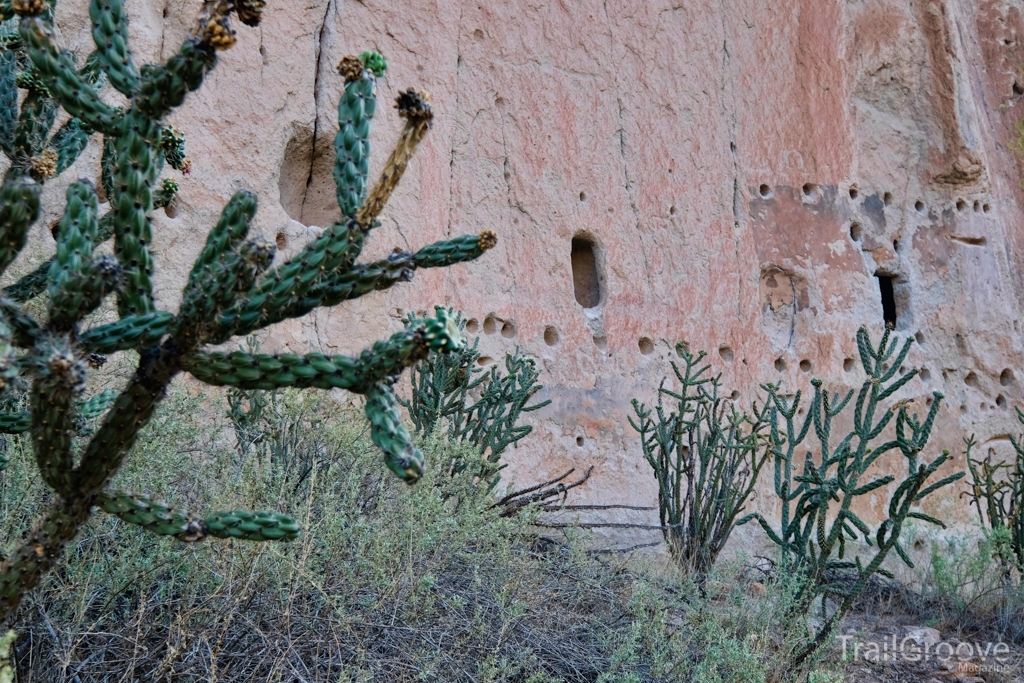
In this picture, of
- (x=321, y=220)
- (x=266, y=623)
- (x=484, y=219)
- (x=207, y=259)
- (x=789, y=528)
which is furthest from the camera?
(x=484, y=219)

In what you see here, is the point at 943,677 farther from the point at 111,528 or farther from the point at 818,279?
the point at 818,279

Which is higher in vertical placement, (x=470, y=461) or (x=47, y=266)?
(x=47, y=266)

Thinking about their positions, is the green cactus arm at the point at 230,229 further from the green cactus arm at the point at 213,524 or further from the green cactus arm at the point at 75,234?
the green cactus arm at the point at 213,524

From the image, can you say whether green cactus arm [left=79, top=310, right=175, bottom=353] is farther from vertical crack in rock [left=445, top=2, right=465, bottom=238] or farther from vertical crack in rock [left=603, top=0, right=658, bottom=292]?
vertical crack in rock [left=603, top=0, right=658, bottom=292]

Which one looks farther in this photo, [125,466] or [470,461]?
[470,461]

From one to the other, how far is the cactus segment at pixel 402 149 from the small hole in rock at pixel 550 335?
5122 millimetres

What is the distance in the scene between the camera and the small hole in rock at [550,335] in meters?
7.60

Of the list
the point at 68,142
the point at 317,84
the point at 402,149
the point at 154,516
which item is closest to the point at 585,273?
the point at 317,84

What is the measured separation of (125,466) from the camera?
10.7 ft

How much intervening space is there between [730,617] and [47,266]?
124 inches

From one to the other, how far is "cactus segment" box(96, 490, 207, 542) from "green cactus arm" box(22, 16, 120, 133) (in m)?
0.94

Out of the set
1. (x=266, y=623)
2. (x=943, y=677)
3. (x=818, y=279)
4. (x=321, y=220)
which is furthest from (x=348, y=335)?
(x=818, y=279)

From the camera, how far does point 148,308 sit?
2.31 metres

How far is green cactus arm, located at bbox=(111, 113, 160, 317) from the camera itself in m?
2.25
